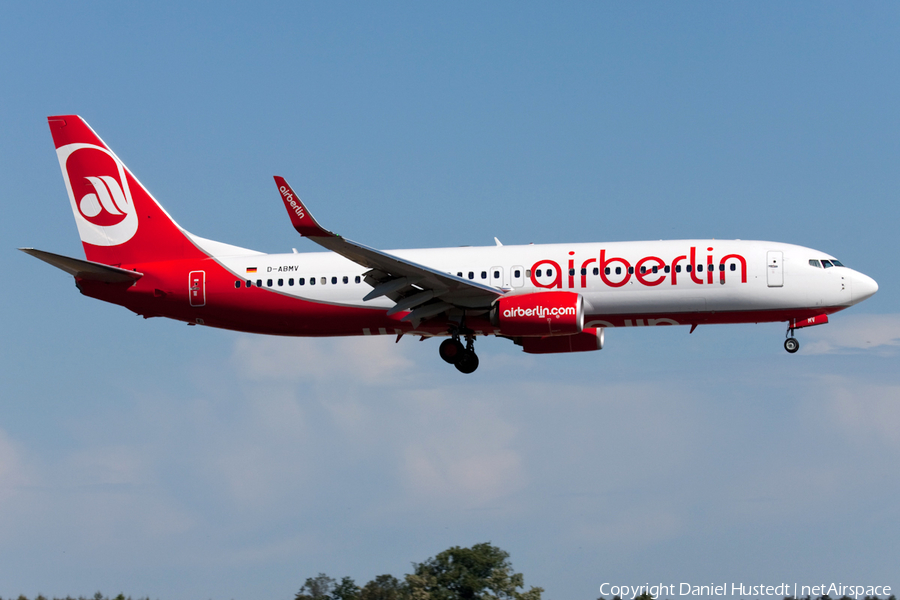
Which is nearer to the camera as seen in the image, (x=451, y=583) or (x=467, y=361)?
(x=467, y=361)

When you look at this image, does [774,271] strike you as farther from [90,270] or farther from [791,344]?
[90,270]

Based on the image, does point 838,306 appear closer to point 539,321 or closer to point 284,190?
point 539,321

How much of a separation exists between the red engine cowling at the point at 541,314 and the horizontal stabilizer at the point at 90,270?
15264 mm

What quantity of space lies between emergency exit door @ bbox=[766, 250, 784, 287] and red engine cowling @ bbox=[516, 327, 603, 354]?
6.98 metres

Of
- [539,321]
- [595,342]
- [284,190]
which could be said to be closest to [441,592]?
[595,342]

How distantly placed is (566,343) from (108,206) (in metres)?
20.1

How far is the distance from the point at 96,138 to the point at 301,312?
41.9 feet

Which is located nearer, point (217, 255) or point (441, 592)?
point (217, 255)

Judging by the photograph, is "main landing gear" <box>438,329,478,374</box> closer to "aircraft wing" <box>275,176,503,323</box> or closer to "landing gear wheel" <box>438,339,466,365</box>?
"landing gear wheel" <box>438,339,466,365</box>

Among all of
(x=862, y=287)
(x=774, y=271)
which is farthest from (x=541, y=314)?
(x=862, y=287)

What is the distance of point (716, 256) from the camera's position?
119ft

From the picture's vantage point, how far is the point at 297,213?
3184 centimetres

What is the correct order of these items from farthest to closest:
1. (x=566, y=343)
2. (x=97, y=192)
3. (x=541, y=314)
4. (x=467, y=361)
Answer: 1. (x=97, y=192)
2. (x=566, y=343)
3. (x=467, y=361)
4. (x=541, y=314)

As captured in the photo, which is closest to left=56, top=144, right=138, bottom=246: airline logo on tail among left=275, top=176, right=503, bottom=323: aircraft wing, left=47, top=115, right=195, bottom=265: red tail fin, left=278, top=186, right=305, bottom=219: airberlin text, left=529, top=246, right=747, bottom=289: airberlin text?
left=47, top=115, right=195, bottom=265: red tail fin
